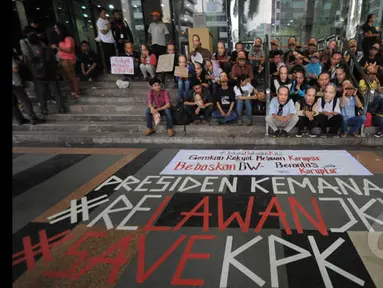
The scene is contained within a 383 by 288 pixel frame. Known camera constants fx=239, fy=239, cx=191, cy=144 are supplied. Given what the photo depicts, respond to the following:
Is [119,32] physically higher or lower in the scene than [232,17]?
lower

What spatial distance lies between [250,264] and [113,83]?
22.0 feet

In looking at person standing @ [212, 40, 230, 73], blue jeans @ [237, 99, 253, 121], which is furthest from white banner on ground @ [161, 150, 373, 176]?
person standing @ [212, 40, 230, 73]

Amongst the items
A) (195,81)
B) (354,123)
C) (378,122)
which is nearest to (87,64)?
(195,81)

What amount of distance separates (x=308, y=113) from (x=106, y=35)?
6041 mm

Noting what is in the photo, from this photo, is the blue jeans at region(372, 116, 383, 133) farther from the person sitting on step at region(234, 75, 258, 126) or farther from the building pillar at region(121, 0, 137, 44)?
the building pillar at region(121, 0, 137, 44)

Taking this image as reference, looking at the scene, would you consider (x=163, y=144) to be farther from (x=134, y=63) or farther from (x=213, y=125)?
(x=134, y=63)

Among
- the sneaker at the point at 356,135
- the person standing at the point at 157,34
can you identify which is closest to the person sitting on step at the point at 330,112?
the sneaker at the point at 356,135

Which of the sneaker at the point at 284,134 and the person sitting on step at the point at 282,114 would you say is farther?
the sneaker at the point at 284,134

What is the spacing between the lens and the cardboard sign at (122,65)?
268 inches

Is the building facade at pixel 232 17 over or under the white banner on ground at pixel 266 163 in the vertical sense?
over

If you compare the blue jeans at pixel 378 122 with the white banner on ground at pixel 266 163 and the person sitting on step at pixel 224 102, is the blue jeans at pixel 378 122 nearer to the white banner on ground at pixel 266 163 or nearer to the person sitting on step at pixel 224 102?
the white banner on ground at pixel 266 163

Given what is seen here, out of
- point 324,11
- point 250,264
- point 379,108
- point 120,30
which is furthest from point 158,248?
point 324,11

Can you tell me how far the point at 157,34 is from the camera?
7.16m

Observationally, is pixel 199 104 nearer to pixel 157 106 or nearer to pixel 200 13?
pixel 157 106
